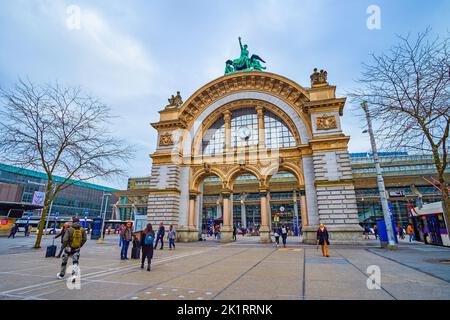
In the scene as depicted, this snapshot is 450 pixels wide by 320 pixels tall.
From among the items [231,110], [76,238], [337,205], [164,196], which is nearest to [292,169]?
[337,205]

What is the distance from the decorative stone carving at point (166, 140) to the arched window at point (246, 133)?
4.00 m

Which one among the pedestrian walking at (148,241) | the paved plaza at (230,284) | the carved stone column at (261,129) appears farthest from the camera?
the carved stone column at (261,129)

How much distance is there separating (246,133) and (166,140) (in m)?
9.51

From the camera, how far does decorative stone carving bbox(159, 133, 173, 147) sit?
89.1 feet

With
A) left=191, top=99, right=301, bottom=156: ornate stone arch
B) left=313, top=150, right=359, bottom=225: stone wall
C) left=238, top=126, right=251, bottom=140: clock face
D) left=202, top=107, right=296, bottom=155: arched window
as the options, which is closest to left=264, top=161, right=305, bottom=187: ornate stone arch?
left=313, top=150, right=359, bottom=225: stone wall

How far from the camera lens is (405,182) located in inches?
1678

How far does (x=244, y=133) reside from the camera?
A: 2741 centimetres

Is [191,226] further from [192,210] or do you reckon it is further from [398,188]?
[398,188]

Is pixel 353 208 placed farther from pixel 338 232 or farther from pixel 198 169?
pixel 198 169

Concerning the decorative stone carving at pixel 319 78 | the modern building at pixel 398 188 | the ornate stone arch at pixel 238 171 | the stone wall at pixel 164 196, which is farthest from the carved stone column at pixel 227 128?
the modern building at pixel 398 188

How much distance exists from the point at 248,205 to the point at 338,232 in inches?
1511

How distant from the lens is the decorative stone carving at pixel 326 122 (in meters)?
21.9

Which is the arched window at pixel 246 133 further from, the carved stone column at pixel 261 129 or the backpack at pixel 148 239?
the backpack at pixel 148 239
